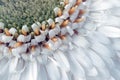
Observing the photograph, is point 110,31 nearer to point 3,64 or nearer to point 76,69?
point 76,69

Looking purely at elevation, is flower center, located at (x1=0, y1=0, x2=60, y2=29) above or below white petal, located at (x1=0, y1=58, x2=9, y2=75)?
above

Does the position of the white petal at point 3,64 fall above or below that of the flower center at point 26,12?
below

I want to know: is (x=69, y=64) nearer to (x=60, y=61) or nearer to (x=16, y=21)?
(x=60, y=61)

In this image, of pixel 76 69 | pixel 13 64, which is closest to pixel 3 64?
pixel 13 64

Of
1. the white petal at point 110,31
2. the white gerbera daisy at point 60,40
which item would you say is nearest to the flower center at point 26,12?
the white gerbera daisy at point 60,40

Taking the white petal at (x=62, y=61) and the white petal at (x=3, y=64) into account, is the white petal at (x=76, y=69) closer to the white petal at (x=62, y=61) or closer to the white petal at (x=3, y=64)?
the white petal at (x=62, y=61)

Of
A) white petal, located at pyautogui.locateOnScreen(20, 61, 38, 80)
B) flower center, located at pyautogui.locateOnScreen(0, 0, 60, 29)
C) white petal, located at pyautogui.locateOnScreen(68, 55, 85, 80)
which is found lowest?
white petal, located at pyautogui.locateOnScreen(68, 55, 85, 80)

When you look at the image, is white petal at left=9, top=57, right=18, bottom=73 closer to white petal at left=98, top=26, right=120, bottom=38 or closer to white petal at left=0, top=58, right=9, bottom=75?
white petal at left=0, top=58, right=9, bottom=75

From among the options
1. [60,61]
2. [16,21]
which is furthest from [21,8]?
[60,61]

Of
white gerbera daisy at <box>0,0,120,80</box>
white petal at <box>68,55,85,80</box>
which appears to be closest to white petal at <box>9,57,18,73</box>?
white gerbera daisy at <box>0,0,120,80</box>
